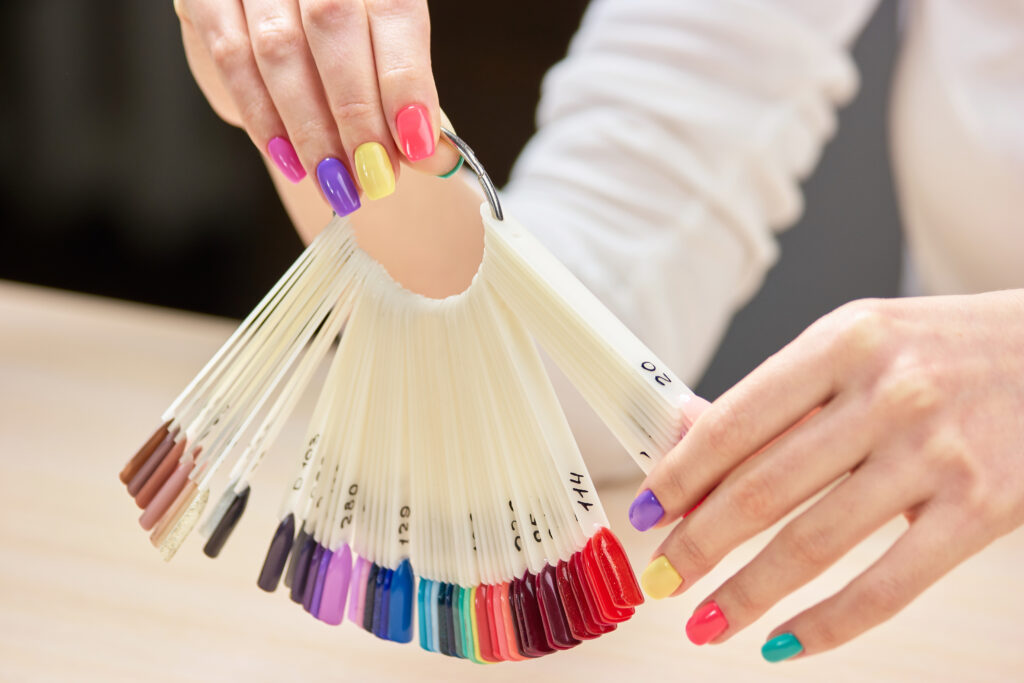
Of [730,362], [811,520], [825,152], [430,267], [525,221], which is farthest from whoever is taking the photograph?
[730,362]

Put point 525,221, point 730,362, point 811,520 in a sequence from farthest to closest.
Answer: point 730,362, point 525,221, point 811,520

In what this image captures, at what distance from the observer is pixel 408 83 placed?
1.13 feet

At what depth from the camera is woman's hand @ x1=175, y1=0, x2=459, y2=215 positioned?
1.13 ft

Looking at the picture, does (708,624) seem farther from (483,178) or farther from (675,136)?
(675,136)

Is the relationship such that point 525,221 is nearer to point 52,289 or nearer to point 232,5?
point 232,5

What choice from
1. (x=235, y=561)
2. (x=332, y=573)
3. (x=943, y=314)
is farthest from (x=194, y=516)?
(x=943, y=314)

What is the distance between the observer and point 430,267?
1.62 ft

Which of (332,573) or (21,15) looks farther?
(21,15)

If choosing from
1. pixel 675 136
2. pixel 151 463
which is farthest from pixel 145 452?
pixel 675 136

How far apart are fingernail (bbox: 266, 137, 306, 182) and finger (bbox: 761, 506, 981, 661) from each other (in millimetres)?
259

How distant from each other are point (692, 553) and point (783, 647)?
5 cm

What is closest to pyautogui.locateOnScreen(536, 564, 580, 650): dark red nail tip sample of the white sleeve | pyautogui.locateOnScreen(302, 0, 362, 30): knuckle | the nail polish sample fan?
the nail polish sample fan

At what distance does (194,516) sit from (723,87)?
572 mm

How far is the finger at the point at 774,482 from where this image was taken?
30 centimetres
